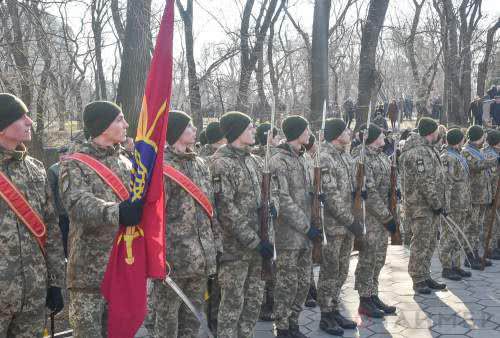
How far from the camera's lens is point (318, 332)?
566 centimetres

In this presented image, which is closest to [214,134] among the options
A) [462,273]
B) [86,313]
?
[86,313]

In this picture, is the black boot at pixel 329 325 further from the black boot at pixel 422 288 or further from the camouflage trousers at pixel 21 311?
the camouflage trousers at pixel 21 311

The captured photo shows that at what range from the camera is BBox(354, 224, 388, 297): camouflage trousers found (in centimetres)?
623

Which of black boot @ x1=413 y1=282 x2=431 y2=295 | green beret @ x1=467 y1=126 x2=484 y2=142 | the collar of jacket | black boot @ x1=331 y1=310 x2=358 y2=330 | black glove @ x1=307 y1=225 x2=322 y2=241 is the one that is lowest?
black boot @ x1=331 y1=310 x2=358 y2=330

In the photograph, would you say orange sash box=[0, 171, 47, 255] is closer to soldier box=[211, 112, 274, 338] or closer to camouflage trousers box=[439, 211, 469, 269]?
soldier box=[211, 112, 274, 338]

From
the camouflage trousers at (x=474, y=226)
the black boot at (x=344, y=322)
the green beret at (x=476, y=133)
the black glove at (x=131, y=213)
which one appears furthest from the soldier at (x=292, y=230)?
the camouflage trousers at (x=474, y=226)

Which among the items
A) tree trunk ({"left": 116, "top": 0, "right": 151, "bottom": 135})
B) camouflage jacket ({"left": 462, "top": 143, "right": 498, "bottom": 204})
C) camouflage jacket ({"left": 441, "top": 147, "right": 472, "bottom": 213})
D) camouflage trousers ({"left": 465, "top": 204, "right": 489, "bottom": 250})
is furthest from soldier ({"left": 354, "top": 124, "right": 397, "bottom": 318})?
tree trunk ({"left": 116, "top": 0, "right": 151, "bottom": 135})

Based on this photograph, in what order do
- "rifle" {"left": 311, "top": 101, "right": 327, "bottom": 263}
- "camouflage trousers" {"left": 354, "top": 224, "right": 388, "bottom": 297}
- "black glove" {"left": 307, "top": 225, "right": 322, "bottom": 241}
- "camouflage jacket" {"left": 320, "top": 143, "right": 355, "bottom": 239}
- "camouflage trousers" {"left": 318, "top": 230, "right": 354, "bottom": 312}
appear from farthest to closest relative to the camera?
"camouflage trousers" {"left": 354, "top": 224, "right": 388, "bottom": 297}
"camouflage trousers" {"left": 318, "top": 230, "right": 354, "bottom": 312}
"camouflage jacket" {"left": 320, "top": 143, "right": 355, "bottom": 239}
"rifle" {"left": 311, "top": 101, "right": 327, "bottom": 263}
"black glove" {"left": 307, "top": 225, "right": 322, "bottom": 241}

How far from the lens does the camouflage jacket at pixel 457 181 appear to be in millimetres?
7844

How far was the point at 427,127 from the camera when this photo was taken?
6953 millimetres

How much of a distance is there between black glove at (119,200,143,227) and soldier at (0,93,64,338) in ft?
2.64

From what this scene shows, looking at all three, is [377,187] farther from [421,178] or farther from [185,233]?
[185,233]

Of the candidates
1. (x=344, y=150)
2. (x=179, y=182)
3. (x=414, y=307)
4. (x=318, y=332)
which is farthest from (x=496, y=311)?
(x=179, y=182)

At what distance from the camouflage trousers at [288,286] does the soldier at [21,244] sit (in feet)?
7.64
